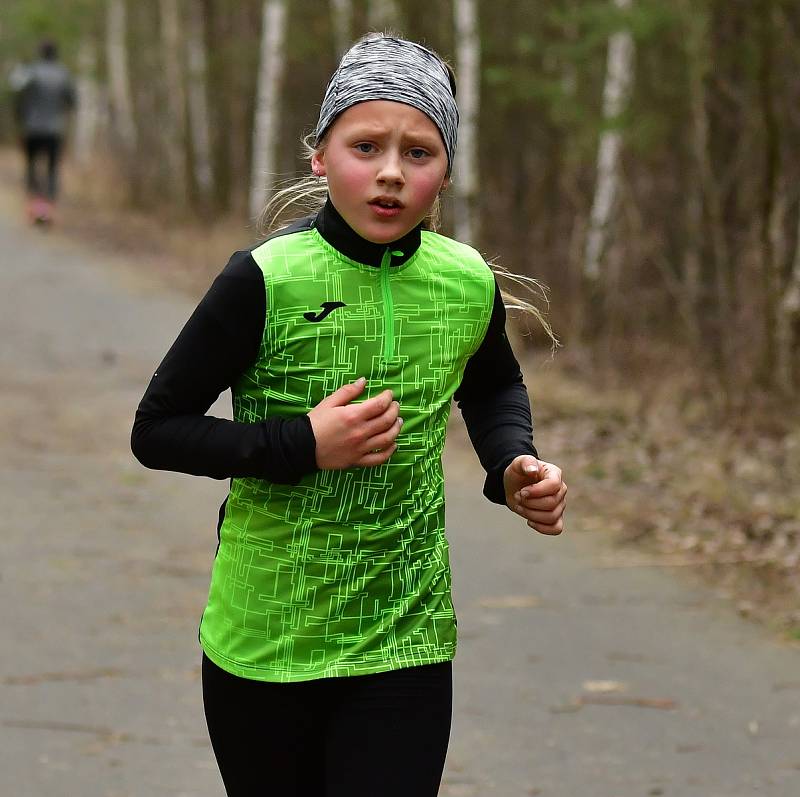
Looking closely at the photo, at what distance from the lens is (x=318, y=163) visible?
9.49 feet

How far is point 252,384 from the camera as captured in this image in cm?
283

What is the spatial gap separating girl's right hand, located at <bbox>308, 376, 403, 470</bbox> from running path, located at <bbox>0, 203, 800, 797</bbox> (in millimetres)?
2265

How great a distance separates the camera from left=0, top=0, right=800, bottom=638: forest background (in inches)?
329

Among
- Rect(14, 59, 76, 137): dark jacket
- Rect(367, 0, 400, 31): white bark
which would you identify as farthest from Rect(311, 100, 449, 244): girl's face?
Rect(14, 59, 76, 137): dark jacket

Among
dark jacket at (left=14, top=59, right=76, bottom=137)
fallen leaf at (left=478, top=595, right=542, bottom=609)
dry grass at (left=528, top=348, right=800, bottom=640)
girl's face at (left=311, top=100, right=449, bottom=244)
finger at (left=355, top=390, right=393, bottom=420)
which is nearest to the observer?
finger at (left=355, top=390, right=393, bottom=420)

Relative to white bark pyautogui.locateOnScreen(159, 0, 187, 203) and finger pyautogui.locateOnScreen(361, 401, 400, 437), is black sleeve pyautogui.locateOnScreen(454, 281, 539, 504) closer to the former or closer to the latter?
finger pyautogui.locateOnScreen(361, 401, 400, 437)

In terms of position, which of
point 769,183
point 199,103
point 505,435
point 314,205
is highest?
point 314,205

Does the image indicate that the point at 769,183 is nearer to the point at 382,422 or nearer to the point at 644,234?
the point at 644,234

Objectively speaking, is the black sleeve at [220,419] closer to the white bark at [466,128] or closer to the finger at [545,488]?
the finger at [545,488]

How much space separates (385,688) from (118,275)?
1634 centimetres

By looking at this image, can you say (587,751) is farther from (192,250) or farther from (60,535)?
(192,250)

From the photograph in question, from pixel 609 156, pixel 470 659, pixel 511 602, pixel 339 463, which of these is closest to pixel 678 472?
pixel 511 602

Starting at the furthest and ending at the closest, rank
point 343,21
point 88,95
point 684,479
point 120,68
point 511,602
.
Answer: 1. point 88,95
2. point 120,68
3. point 343,21
4. point 684,479
5. point 511,602

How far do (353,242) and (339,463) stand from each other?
1.37 feet
